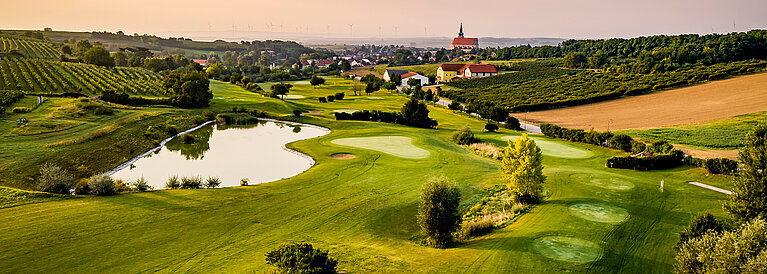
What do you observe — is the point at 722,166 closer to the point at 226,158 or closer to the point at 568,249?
the point at 568,249

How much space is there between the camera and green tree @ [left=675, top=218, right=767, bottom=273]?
11031 millimetres

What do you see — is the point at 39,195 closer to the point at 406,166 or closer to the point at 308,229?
the point at 308,229

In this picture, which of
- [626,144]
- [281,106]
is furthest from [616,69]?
[281,106]

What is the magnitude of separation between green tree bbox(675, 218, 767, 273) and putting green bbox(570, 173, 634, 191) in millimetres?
14076

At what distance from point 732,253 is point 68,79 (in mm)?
84855

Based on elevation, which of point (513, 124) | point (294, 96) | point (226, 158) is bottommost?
point (226, 158)

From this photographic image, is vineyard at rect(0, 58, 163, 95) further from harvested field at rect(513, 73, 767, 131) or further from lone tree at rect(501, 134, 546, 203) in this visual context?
harvested field at rect(513, 73, 767, 131)

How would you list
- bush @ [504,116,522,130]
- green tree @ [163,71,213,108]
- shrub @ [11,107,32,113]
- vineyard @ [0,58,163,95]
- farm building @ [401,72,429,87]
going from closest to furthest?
shrub @ [11,107,32,113] < bush @ [504,116,522,130] < vineyard @ [0,58,163,95] < green tree @ [163,71,213,108] < farm building @ [401,72,429,87]

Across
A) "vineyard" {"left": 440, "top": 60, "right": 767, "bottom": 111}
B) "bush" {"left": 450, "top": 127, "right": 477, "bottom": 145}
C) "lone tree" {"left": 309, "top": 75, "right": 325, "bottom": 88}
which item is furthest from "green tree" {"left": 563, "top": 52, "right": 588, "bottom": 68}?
"bush" {"left": 450, "top": 127, "right": 477, "bottom": 145}

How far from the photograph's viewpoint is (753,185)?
1727 cm

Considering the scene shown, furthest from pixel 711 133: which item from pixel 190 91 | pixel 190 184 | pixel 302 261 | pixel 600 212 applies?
pixel 190 91

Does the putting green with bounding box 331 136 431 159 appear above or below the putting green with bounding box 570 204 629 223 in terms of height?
below

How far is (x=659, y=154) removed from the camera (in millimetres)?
34188

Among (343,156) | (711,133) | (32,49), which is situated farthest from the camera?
(32,49)
